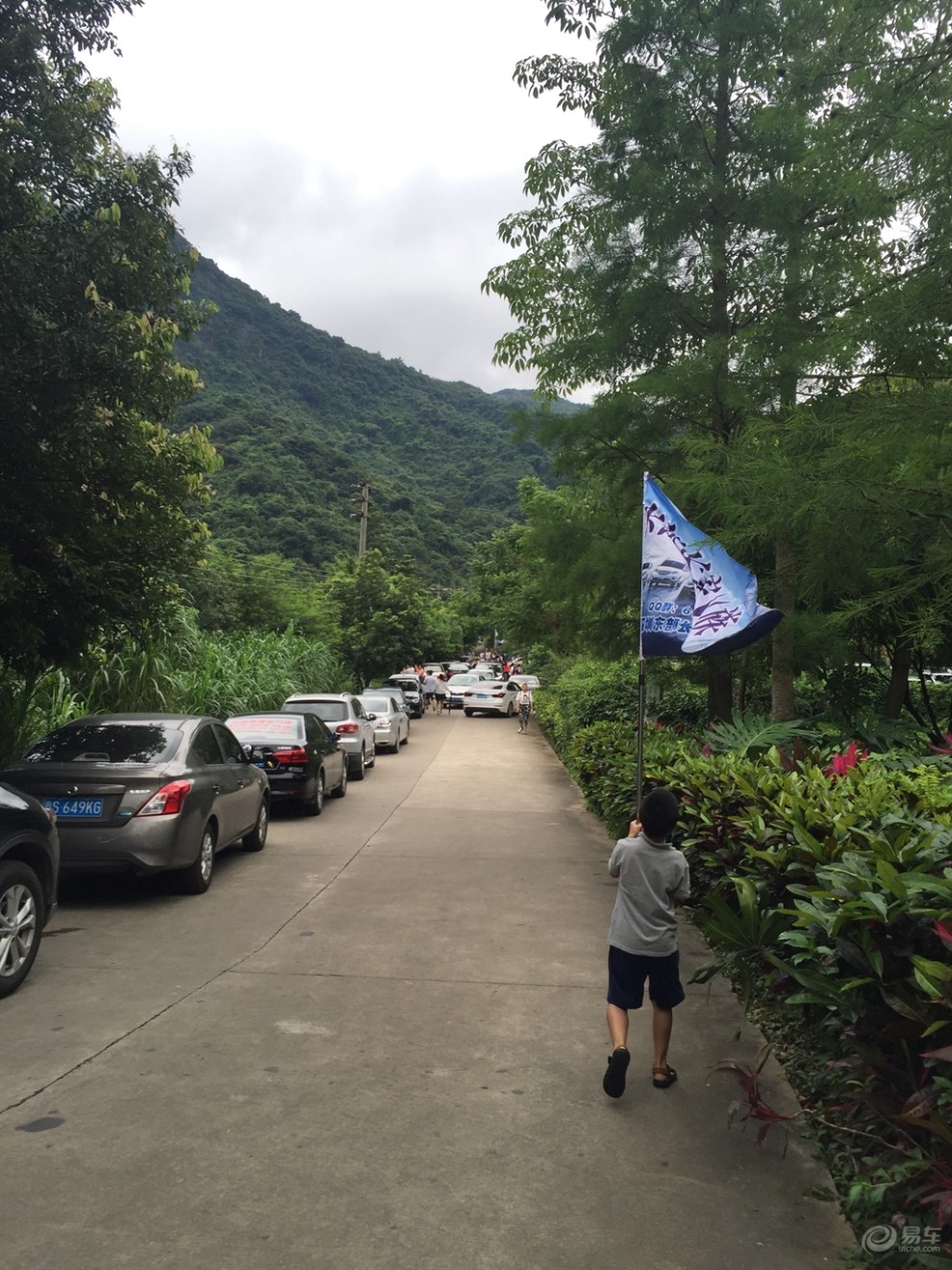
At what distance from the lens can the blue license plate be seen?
7633 millimetres

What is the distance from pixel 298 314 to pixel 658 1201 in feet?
468

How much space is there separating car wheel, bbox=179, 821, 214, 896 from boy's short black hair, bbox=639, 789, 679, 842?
4.80m

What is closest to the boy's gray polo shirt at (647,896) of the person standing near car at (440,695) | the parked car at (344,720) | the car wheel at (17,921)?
the car wheel at (17,921)

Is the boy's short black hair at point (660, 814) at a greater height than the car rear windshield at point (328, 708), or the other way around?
the boy's short black hair at point (660, 814)

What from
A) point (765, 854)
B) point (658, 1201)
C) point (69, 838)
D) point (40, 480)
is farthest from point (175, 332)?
point (658, 1201)

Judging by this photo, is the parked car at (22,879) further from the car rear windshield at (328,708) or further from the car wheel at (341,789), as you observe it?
the car rear windshield at (328,708)

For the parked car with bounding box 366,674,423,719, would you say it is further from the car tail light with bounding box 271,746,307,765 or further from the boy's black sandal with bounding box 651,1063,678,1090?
the boy's black sandal with bounding box 651,1063,678,1090

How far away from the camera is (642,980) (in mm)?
4664

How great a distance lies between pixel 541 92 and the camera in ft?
38.0

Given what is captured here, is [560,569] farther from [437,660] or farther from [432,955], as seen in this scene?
[437,660]

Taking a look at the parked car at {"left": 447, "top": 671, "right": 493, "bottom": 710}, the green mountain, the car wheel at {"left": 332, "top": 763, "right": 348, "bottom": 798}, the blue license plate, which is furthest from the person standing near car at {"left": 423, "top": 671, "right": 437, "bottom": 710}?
the blue license plate

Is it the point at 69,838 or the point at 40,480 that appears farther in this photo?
the point at 40,480
